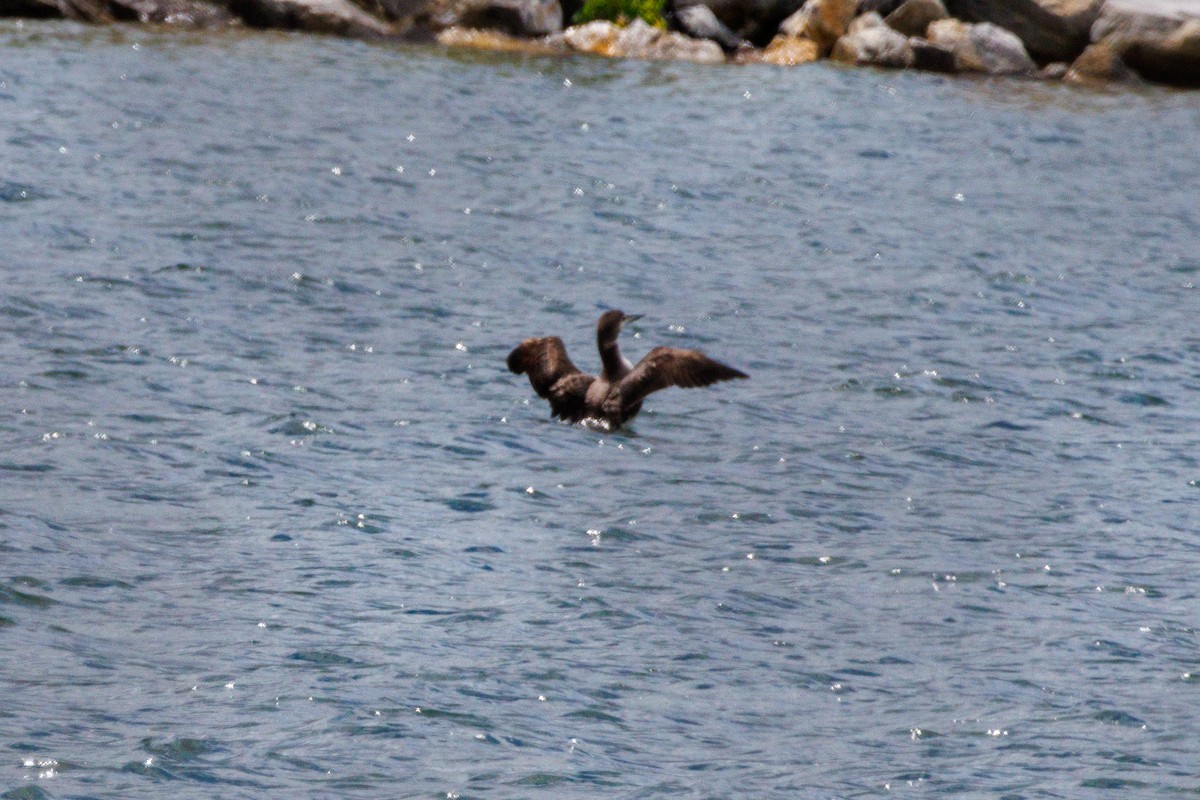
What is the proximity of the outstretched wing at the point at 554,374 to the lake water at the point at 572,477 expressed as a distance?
0.65ft

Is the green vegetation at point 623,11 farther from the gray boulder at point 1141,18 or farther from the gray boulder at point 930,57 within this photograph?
the gray boulder at point 1141,18

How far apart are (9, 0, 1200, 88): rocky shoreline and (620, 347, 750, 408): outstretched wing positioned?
21630mm

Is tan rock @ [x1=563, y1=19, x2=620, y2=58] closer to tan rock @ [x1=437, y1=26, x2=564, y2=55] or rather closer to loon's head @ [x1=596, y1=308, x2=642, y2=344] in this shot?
tan rock @ [x1=437, y1=26, x2=564, y2=55]

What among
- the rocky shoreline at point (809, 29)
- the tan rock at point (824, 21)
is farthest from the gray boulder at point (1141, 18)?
the tan rock at point (824, 21)

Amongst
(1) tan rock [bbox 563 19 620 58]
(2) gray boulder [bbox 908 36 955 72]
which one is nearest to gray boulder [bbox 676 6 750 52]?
(1) tan rock [bbox 563 19 620 58]

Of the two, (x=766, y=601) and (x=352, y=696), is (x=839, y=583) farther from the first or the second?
(x=352, y=696)

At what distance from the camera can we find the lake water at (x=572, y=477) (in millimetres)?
7777

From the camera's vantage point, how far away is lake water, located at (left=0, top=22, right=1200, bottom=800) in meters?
7.78

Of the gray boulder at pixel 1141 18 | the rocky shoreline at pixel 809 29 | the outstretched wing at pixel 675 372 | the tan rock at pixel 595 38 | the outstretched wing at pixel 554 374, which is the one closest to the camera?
the outstretched wing at pixel 675 372

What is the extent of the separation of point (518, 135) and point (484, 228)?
5798mm

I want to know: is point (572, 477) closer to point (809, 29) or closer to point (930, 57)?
point (930, 57)

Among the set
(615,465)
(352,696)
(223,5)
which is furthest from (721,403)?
(223,5)

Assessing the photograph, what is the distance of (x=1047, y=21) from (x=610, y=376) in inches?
967

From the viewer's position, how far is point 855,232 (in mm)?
20031
